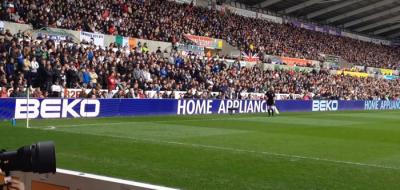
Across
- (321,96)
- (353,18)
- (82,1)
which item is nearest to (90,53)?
(82,1)

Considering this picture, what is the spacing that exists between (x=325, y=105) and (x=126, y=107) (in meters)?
23.7

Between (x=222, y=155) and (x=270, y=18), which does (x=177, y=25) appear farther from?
(x=222, y=155)

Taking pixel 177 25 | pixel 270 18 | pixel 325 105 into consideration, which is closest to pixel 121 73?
pixel 177 25

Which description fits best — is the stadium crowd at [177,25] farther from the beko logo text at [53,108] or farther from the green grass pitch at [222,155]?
the green grass pitch at [222,155]

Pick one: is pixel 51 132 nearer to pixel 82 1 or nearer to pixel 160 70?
pixel 160 70

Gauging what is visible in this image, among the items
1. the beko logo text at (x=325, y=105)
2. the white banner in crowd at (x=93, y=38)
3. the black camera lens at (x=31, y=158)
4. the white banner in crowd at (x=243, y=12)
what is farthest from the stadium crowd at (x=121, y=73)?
the black camera lens at (x=31, y=158)

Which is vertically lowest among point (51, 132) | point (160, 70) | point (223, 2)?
point (51, 132)

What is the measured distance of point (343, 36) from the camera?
254 feet

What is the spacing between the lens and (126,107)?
1096 inches

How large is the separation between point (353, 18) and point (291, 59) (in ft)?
86.3

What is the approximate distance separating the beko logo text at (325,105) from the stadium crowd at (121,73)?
0.98 meters

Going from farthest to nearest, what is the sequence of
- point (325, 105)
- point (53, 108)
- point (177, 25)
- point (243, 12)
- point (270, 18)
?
point (270, 18) < point (243, 12) < point (325, 105) < point (177, 25) < point (53, 108)

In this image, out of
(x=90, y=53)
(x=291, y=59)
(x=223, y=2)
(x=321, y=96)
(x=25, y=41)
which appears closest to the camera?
(x=25, y=41)

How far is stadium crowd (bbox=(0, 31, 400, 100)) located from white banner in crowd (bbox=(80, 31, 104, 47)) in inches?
46.0
